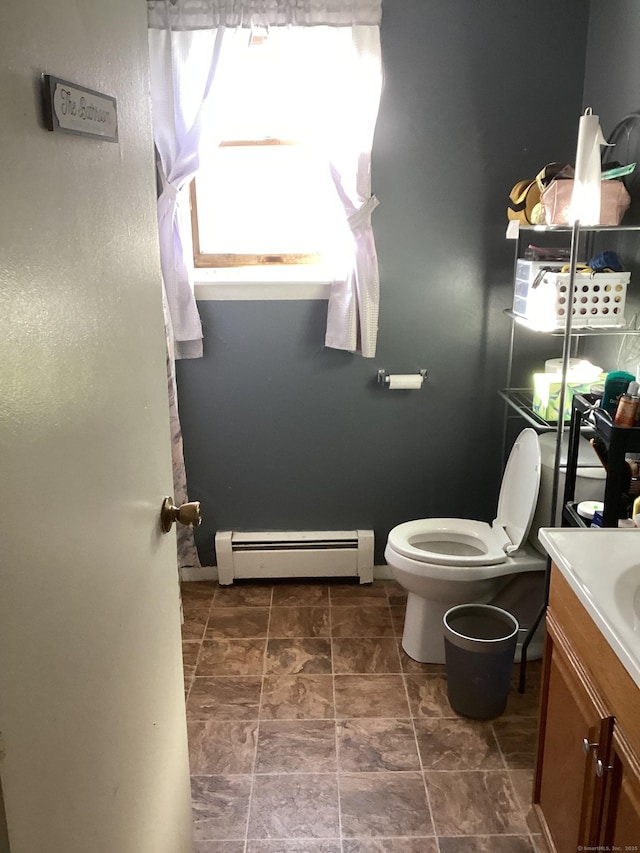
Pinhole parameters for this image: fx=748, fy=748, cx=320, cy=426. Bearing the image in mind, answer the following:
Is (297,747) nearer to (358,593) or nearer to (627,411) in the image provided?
(358,593)

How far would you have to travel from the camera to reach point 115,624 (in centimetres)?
104

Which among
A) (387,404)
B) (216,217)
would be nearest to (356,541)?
(387,404)

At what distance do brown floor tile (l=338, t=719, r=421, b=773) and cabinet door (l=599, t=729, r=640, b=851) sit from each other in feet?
2.88

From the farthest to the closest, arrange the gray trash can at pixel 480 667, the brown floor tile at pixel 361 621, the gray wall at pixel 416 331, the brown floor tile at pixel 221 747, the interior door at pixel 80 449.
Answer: the brown floor tile at pixel 361 621
the gray wall at pixel 416 331
the gray trash can at pixel 480 667
the brown floor tile at pixel 221 747
the interior door at pixel 80 449

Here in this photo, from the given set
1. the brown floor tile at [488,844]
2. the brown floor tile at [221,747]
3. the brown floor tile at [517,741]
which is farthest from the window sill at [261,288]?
the brown floor tile at [488,844]

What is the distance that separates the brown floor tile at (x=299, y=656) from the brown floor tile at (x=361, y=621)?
0.32 feet

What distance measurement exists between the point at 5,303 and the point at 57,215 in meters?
0.17

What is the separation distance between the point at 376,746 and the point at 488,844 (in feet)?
1.50

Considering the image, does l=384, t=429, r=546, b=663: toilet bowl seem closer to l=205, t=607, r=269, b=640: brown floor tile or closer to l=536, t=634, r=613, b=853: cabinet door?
l=205, t=607, r=269, b=640: brown floor tile

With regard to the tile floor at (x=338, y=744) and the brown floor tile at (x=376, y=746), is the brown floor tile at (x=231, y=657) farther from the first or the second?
the brown floor tile at (x=376, y=746)

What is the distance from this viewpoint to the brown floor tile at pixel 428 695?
7.91ft

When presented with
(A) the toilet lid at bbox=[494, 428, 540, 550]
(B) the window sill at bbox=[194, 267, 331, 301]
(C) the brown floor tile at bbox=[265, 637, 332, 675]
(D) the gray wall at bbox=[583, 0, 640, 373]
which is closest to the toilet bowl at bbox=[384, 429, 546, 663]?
(A) the toilet lid at bbox=[494, 428, 540, 550]

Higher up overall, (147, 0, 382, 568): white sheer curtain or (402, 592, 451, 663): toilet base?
(147, 0, 382, 568): white sheer curtain

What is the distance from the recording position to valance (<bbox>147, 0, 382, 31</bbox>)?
267 cm
